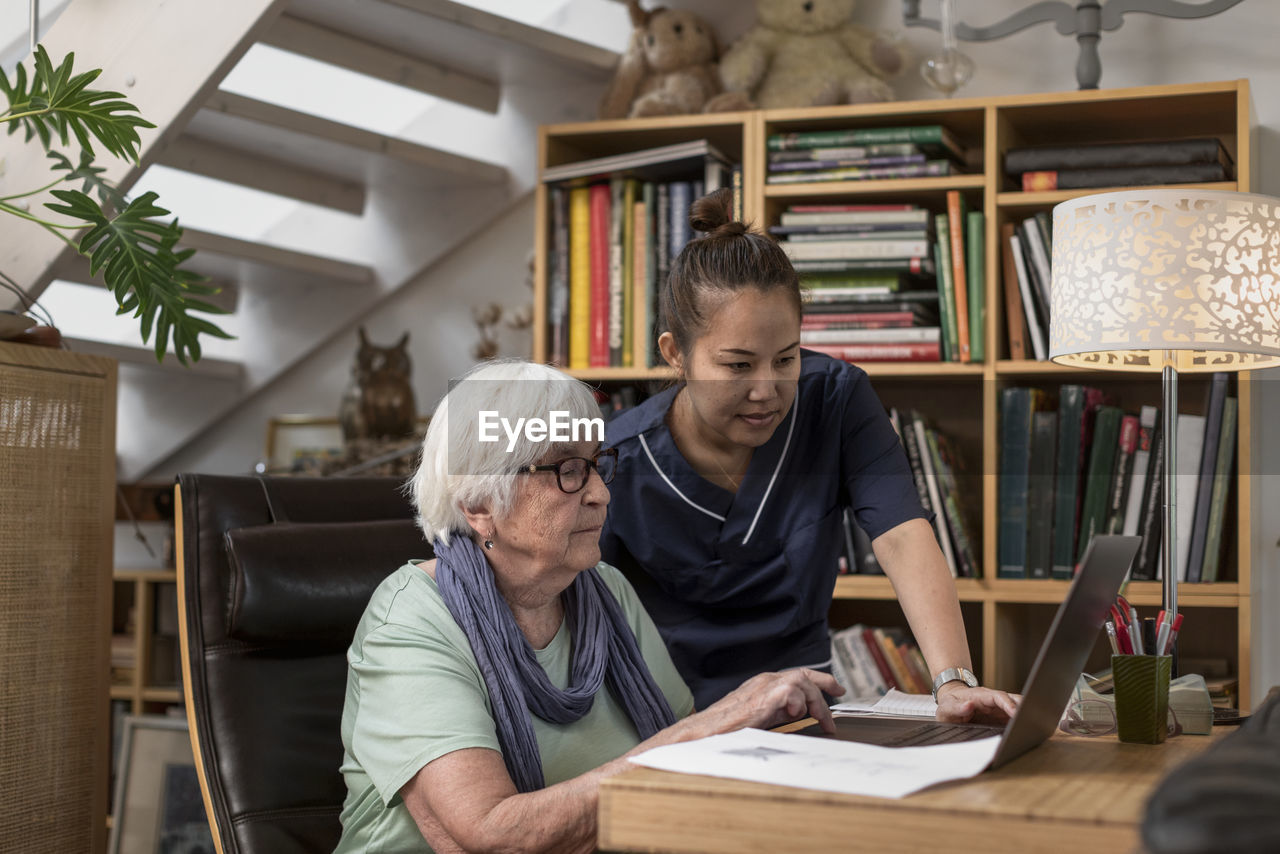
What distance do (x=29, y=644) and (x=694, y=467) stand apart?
0.92 m

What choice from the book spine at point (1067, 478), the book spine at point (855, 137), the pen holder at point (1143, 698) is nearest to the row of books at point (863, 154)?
the book spine at point (855, 137)

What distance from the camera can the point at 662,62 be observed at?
8.73 feet

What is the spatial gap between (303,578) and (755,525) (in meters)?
0.60

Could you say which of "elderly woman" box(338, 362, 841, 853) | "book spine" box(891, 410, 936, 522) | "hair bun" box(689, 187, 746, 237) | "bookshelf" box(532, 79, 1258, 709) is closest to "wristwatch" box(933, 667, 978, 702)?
"elderly woman" box(338, 362, 841, 853)

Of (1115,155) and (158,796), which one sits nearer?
(1115,155)

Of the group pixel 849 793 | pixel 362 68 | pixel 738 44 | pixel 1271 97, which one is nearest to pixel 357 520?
pixel 849 793

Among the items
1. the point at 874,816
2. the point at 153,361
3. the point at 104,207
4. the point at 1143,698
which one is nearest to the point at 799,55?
the point at 104,207


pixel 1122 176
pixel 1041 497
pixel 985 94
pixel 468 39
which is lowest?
pixel 1041 497

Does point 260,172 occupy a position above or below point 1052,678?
above

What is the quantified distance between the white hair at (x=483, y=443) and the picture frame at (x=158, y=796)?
142 cm

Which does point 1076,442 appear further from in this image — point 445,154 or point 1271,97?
point 445,154

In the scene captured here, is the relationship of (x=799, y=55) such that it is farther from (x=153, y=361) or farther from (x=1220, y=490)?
(x=153, y=361)

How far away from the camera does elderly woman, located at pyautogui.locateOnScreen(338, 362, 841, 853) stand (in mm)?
1084

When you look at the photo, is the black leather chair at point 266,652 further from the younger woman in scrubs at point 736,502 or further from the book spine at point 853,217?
the book spine at point 853,217
